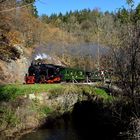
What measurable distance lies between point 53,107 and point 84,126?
3592mm

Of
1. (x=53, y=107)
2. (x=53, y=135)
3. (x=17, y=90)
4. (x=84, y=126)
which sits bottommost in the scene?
(x=53, y=135)

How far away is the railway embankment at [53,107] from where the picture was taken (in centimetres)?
3078

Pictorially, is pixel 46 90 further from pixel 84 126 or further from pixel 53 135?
pixel 53 135

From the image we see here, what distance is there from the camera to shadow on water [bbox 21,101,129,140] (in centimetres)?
2977

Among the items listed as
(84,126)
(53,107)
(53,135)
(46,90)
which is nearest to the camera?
(53,135)

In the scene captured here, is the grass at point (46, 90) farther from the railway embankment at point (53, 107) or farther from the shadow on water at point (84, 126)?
the shadow on water at point (84, 126)

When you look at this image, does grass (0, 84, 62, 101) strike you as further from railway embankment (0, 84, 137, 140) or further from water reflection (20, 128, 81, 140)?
water reflection (20, 128, 81, 140)

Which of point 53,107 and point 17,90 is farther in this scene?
point 53,107

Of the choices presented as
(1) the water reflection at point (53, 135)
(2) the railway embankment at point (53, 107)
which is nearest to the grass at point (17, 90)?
(2) the railway embankment at point (53, 107)

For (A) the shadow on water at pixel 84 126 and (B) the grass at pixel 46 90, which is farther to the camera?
(B) the grass at pixel 46 90

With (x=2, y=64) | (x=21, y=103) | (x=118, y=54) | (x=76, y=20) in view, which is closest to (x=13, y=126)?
(x=21, y=103)

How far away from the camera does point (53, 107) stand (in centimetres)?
3741

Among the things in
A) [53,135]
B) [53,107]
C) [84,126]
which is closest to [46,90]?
[53,107]

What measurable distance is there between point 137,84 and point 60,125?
15610mm
